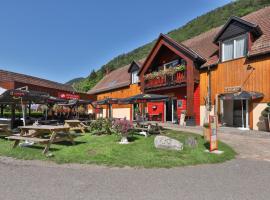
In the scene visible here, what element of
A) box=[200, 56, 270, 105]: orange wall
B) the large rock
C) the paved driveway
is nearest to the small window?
box=[200, 56, 270, 105]: orange wall

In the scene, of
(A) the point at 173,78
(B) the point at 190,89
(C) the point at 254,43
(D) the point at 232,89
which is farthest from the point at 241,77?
(A) the point at 173,78

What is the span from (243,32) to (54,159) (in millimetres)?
14840

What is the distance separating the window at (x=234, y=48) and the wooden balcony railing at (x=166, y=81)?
3.87 m

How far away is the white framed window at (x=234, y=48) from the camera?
17.4 m

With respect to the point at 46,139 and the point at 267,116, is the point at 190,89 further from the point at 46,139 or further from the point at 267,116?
the point at 46,139

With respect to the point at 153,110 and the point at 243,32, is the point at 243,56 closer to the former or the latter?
the point at 243,32

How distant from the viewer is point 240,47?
1766 cm

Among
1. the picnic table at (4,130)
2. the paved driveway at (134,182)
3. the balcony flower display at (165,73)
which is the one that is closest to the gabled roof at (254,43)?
the balcony flower display at (165,73)

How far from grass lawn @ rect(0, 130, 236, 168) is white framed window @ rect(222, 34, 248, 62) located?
9.42 metres

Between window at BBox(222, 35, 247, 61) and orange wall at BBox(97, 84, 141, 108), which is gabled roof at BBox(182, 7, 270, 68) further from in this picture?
orange wall at BBox(97, 84, 141, 108)

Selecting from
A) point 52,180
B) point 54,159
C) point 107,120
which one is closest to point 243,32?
point 107,120

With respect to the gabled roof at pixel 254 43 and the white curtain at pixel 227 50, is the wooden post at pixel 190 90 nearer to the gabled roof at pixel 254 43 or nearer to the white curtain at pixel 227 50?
the gabled roof at pixel 254 43

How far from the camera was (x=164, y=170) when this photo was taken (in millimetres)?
6992

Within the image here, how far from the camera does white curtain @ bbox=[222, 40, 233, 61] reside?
18.2m
